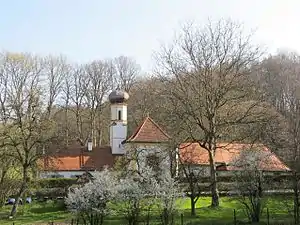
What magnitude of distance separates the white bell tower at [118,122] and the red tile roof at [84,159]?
92 centimetres

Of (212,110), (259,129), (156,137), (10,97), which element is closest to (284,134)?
(259,129)

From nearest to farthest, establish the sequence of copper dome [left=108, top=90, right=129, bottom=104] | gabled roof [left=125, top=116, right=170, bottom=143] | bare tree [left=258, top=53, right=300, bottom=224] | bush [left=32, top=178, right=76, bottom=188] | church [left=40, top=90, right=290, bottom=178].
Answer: bush [left=32, top=178, right=76, bottom=188] → church [left=40, top=90, right=290, bottom=178] → gabled roof [left=125, top=116, right=170, bottom=143] → copper dome [left=108, top=90, right=129, bottom=104] → bare tree [left=258, top=53, right=300, bottom=224]

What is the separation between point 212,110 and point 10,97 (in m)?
22.3

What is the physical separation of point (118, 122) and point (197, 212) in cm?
2096

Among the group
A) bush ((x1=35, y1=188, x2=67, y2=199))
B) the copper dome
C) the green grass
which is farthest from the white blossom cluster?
the copper dome

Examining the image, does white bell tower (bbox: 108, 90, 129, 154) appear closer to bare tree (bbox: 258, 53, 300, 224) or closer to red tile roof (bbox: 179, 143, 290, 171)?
red tile roof (bbox: 179, 143, 290, 171)

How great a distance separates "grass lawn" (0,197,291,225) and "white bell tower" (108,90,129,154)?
505 inches

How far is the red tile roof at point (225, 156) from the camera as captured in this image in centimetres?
2577

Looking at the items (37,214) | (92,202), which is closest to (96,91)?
(37,214)

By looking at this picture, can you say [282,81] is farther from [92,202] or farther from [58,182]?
[92,202]

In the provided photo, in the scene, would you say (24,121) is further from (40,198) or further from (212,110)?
(212,110)

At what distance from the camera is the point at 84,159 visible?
43875 millimetres

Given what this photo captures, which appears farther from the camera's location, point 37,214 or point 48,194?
point 48,194

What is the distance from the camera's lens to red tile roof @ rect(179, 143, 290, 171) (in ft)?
84.5
